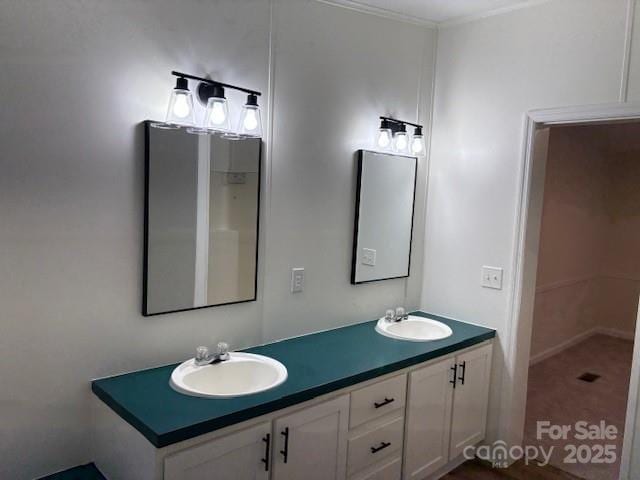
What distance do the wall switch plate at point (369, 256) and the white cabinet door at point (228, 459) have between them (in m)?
1.27

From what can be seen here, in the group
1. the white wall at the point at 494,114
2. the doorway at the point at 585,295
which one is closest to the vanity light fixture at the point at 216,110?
the white wall at the point at 494,114

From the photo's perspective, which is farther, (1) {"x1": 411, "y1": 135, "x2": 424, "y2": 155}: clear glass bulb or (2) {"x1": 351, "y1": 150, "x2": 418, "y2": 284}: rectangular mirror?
(1) {"x1": 411, "y1": 135, "x2": 424, "y2": 155}: clear glass bulb

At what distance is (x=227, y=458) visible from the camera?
1653 mm

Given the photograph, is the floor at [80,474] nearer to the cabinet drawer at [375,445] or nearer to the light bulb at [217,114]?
the cabinet drawer at [375,445]

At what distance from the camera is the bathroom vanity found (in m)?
1.59

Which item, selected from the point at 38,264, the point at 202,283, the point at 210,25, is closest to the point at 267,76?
the point at 210,25

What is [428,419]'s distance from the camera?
8.07ft

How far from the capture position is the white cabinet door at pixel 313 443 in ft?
5.95

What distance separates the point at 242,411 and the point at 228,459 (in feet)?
0.56

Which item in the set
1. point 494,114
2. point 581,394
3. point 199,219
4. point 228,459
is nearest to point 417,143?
point 494,114

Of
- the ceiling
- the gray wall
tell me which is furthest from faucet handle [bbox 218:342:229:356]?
the ceiling

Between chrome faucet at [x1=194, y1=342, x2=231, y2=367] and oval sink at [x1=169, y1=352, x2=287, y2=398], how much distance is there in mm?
15

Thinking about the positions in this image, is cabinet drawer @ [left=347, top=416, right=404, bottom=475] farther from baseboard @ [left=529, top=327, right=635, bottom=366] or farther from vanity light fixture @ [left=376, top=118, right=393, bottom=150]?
baseboard @ [left=529, top=327, right=635, bottom=366]

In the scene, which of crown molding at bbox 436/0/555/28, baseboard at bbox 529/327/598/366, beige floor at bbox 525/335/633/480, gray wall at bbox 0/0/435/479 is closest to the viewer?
gray wall at bbox 0/0/435/479
